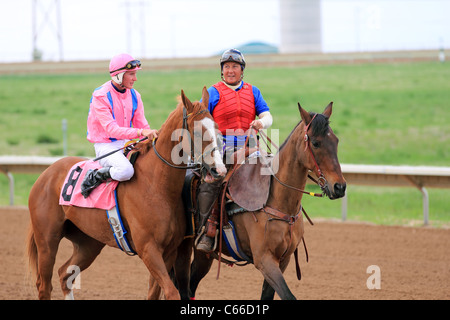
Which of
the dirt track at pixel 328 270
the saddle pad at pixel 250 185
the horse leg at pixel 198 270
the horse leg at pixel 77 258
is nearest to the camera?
the saddle pad at pixel 250 185

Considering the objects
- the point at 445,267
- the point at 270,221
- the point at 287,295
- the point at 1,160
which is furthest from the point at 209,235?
the point at 1,160

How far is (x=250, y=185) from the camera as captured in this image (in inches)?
228

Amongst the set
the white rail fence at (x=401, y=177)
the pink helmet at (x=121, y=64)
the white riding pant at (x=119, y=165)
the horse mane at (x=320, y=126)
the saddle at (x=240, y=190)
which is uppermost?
the pink helmet at (x=121, y=64)

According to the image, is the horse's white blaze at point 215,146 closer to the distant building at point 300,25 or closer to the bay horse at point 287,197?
the bay horse at point 287,197

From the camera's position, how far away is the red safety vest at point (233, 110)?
6094mm

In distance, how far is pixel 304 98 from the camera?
79.3 feet

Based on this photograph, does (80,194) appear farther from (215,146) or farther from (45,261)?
(215,146)

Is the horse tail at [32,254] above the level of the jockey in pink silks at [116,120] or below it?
below

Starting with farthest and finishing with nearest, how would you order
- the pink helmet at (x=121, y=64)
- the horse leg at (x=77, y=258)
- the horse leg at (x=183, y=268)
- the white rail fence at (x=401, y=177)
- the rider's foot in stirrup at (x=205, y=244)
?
the white rail fence at (x=401, y=177)
the horse leg at (x=77, y=258)
the horse leg at (x=183, y=268)
the pink helmet at (x=121, y=64)
the rider's foot in stirrup at (x=205, y=244)

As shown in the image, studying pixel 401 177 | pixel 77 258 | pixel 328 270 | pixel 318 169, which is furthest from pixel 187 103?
pixel 401 177

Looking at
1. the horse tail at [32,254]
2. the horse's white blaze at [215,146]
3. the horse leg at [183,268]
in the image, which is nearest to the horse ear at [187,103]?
the horse's white blaze at [215,146]

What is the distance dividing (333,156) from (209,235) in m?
1.42

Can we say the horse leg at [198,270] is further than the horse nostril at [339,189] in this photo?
Yes

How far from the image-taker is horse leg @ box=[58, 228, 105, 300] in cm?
656
